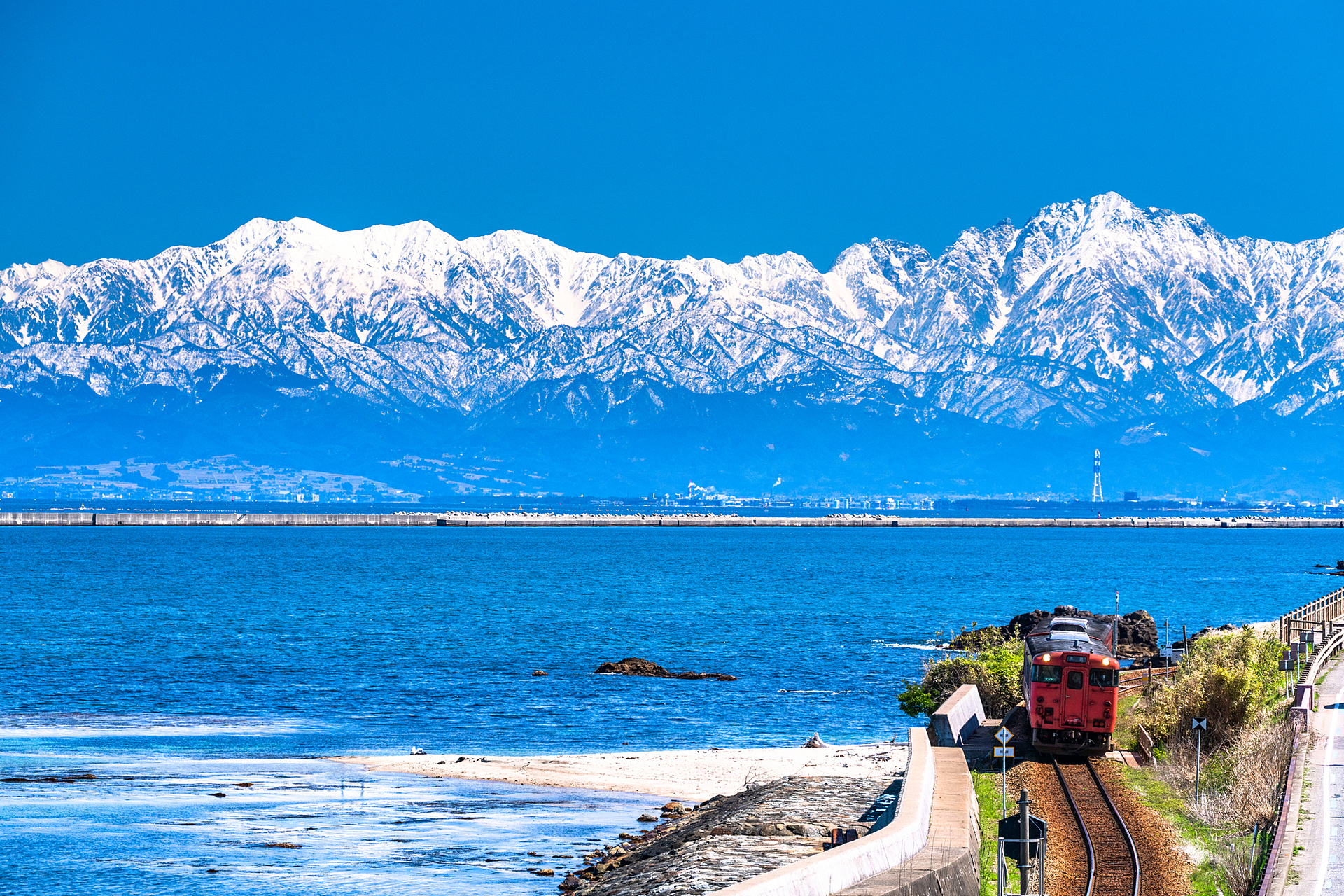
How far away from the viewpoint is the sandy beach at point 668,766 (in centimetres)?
4125

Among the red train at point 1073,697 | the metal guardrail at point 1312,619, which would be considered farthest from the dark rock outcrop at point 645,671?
the red train at point 1073,697

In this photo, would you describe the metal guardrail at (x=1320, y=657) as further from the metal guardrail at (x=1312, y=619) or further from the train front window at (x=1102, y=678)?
the train front window at (x=1102, y=678)

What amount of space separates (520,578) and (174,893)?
126329 mm

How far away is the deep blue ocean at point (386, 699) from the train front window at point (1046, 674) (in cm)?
1060

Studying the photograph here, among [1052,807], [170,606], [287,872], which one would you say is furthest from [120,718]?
[170,606]

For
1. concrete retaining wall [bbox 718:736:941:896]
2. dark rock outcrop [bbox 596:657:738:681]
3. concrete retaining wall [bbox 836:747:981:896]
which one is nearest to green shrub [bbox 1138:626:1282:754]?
concrete retaining wall [bbox 836:747:981:896]

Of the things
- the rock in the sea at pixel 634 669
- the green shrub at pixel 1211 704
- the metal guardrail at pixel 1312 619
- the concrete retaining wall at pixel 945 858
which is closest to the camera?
the concrete retaining wall at pixel 945 858

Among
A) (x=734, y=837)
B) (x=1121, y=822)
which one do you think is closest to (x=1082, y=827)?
(x=1121, y=822)

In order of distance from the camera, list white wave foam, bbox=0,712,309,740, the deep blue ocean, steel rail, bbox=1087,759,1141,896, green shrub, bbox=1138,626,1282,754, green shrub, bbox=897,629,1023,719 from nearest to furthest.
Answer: steel rail, bbox=1087,759,1141,896, the deep blue ocean, green shrub, bbox=1138,626,1282,754, green shrub, bbox=897,629,1023,719, white wave foam, bbox=0,712,309,740

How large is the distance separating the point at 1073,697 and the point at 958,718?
9.58ft

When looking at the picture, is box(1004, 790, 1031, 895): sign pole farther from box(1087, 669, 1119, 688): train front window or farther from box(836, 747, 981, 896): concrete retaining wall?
box(1087, 669, 1119, 688): train front window

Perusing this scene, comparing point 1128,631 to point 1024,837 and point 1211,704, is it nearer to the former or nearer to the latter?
point 1211,704

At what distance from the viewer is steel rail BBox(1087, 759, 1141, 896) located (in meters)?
24.9

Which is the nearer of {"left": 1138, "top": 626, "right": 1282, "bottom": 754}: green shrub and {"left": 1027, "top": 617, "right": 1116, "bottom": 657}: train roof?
{"left": 1027, "top": 617, "right": 1116, "bottom": 657}: train roof
